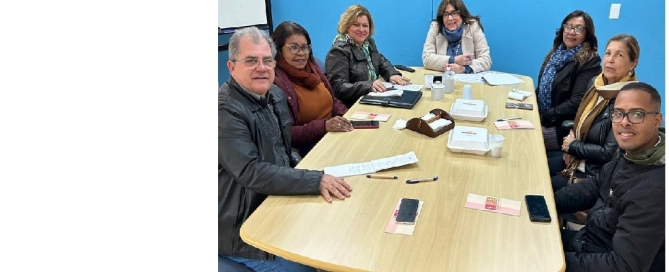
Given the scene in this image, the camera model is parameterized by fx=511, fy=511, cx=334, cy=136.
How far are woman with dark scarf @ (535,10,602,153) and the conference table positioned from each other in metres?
0.85

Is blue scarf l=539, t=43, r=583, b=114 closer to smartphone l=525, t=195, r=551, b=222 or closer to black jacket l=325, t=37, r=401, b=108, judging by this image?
black jacket l=325, t=37, r=401, b=108

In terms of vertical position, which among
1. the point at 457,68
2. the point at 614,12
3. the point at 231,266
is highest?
the point at 614,12

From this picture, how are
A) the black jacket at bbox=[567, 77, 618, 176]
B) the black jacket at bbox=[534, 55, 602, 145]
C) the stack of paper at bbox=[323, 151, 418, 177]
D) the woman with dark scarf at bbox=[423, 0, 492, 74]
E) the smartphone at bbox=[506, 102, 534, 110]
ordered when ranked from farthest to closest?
the woman with dark scarf at bbox=[423, 0, 492, 74] → the black jacket at bbox=[534, 55, 602, 145] → the smartphone at bbox=[506, 102, 534, 110] → the black jacket at bbox=[567, 77, 618, 176] → the stack of paper at bbox=[323, 151, 418, 177]

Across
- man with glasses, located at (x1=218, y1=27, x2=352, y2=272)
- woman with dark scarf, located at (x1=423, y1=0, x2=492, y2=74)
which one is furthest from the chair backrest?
woman with dark scarf, located at (x1=423, y1=0, x2=492, y2=74)

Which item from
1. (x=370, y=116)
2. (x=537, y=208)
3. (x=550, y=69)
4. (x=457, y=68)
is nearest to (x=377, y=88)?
(x=370, y=116)

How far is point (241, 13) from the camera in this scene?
171 inches

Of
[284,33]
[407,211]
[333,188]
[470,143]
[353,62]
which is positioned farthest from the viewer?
[353,62]

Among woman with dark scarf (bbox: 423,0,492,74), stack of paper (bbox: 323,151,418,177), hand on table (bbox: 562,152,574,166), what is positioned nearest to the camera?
stack of paper (bbox: 323,151,418,177)

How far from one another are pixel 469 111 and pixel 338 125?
2.00 feet

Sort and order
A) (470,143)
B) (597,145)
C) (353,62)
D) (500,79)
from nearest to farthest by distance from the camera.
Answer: (470,143) → (597,145) → (353,62) → (500,79)

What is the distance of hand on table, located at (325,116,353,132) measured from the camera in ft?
7.02

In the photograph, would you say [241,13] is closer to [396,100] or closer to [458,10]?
[458,10]

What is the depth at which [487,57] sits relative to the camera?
3.61 meters
